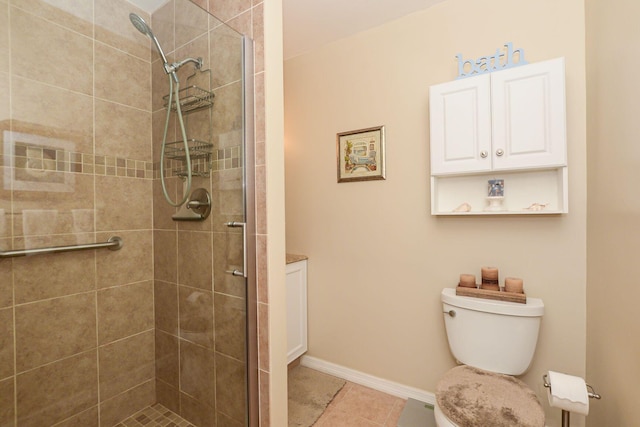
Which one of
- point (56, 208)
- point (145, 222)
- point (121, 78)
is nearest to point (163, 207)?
point (145, 222)

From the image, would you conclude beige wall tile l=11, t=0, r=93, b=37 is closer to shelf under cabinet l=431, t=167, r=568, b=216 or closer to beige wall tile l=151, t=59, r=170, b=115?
beige wall tile l=151, t=59, r=170, b=115

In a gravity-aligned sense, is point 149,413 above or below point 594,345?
below

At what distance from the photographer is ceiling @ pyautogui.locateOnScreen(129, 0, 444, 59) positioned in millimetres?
1689

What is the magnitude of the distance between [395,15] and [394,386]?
7.83ft

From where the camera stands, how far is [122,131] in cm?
127

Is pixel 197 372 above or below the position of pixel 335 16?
below

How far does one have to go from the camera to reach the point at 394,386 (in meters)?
1.82

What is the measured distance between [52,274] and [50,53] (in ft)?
2.75

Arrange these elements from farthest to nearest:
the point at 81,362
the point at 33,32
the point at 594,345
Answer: the point at 594,345 → the point at 81,362 → the point at 33,32

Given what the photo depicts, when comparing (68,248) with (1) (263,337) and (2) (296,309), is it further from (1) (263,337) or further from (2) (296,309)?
(2) (296,309)

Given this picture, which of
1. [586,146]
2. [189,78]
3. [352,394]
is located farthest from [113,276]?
[586,146]

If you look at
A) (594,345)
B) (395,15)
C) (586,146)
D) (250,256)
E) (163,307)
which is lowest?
(594,345)

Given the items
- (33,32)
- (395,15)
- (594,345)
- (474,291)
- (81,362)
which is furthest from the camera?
(395,15)

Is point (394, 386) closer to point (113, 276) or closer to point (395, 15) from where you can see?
point (113, 276)
